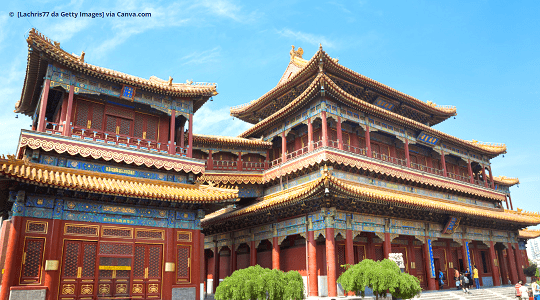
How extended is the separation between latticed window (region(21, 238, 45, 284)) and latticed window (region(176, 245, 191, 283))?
501 centimetres

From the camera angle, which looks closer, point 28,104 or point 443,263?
point 28,104

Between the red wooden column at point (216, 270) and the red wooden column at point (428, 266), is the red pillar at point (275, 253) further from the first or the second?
the red wooden column at point (428, 266)

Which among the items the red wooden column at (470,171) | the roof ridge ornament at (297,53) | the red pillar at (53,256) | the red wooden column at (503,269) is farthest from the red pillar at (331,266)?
the red wooden column at (503,269)

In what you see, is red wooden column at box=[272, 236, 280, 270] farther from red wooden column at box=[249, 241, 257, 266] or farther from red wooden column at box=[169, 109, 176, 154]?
red wooden column at box=[169, 109, 176, 154]

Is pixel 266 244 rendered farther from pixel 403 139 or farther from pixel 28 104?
pixel 28 104

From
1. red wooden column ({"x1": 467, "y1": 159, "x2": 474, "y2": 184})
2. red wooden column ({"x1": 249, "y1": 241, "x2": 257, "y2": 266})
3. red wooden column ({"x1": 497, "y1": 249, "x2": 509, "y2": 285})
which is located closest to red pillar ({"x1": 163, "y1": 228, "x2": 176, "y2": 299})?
red wooden column ({"x1": 249, "y1": 241, "x2": 257, "y2": 266})

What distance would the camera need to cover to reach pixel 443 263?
82.0ft

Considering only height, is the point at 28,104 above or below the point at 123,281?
above

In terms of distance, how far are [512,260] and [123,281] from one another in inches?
1026

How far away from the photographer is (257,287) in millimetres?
10875

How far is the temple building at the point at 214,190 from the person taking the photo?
1471 cm

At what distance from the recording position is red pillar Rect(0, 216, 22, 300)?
13.0 metres

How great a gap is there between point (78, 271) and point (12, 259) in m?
2.21

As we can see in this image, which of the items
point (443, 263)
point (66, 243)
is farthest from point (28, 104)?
point (443, 263)
